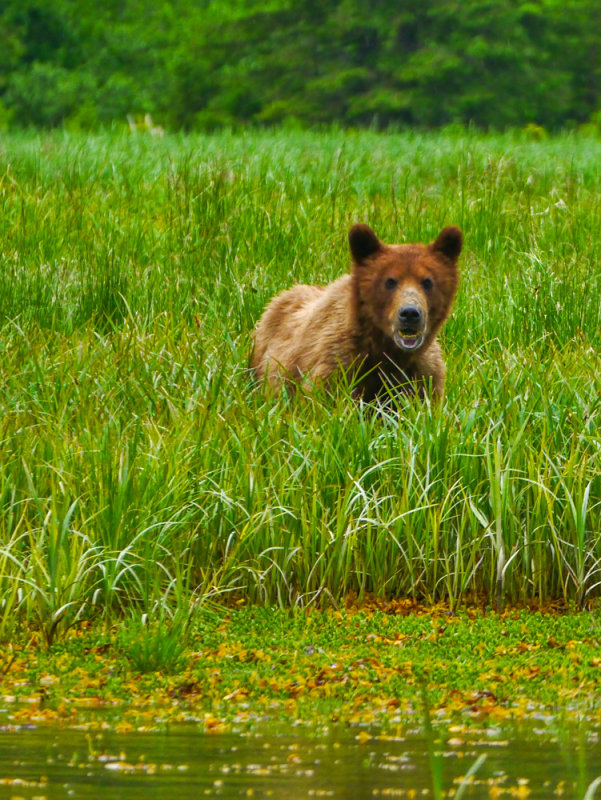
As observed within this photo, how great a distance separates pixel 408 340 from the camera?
8211mm

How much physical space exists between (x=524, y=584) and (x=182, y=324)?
355cm

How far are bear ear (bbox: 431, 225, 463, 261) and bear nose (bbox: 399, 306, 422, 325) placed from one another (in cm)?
76

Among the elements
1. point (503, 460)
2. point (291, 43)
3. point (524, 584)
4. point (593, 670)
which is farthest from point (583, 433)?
point (291, 43)

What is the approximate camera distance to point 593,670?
537 cm

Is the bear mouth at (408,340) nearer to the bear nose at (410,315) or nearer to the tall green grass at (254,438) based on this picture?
the bear nose at (410,315)

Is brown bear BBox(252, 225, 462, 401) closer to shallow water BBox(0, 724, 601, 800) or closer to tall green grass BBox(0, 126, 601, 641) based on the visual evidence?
tall green grass BBox(0, 126, 601, 641)

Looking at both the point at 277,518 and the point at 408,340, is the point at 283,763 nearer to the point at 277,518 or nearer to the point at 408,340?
the point at 277,518

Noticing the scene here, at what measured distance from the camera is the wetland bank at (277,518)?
520 cm

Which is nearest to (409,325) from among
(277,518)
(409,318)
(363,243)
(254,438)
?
(409,318)

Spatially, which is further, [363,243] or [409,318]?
[363,243]

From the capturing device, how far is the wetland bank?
5195 millimetres

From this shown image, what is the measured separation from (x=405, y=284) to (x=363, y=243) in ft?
1.25

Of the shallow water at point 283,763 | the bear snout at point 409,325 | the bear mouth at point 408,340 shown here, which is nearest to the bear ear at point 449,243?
the bear snout at point 409,325

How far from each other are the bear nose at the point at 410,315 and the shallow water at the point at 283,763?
3916mm
